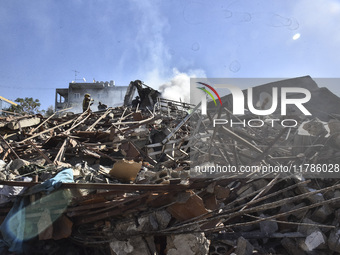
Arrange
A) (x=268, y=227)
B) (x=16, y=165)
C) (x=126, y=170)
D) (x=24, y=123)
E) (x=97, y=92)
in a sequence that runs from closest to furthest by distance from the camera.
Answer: (x=126, y=170) < (x=268, y=227) < (x=16, y=165) < (x=24, y=123) < (x=97, y=92)

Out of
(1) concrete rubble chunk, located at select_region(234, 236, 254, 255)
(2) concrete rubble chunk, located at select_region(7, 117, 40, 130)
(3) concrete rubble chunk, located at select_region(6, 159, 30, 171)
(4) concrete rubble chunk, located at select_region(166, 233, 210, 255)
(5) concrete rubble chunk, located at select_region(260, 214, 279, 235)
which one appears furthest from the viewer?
(2) concrete rubble chunk, located at select_region(7, 117, 40, 130)

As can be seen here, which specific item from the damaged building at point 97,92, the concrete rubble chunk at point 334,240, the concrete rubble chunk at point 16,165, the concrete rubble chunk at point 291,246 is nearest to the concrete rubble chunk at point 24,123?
the concrete rubble chunk at point 16,165

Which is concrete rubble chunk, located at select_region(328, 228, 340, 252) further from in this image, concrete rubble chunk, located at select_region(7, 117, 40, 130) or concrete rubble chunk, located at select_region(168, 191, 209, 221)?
concrete rubble chunk, located at select_region(7, 117, 40, 130)

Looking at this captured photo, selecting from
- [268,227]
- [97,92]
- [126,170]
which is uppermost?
[97,92]

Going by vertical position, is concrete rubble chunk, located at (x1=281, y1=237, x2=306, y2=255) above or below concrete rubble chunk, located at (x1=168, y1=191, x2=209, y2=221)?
below

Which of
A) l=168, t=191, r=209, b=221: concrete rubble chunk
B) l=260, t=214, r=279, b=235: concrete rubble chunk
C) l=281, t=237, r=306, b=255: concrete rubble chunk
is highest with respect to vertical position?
l=168, t=191, r=209, b=221: concrete rubble chunk

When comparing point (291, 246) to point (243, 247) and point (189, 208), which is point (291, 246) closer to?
point (243, 247)

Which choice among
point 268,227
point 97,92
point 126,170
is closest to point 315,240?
point 268,227

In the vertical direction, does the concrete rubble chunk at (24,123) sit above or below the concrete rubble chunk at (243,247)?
above

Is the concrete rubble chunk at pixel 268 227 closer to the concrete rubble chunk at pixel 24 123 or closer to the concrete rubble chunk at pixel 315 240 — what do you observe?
the concrete rubble chunk at pixel 315 240

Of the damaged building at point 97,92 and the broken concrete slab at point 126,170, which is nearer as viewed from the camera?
the broken concrete slab at point 126,170

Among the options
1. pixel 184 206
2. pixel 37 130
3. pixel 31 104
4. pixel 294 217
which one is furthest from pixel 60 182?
pixel 31 104

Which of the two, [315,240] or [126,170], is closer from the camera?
[315,240]

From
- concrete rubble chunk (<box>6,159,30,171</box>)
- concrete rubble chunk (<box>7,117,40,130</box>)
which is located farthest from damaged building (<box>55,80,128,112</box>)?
concrete rubble chunk (<box>6,159,30,171</box>)
